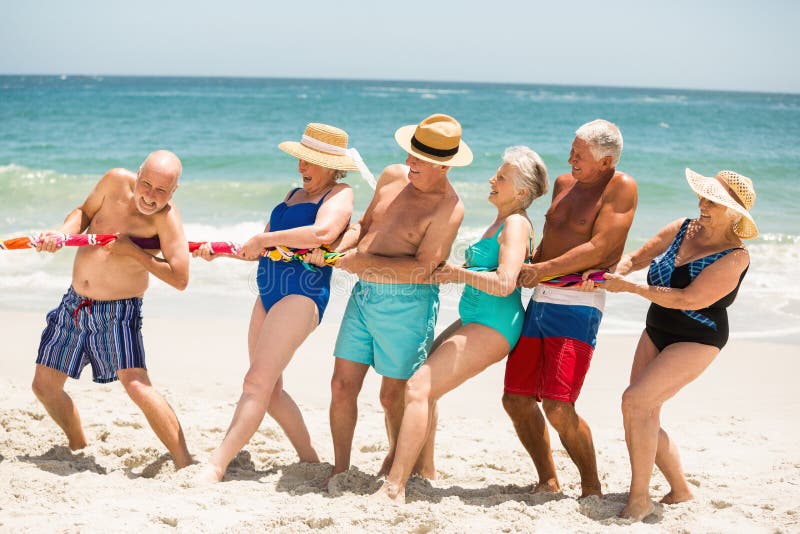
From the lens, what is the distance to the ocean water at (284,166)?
8727 mm

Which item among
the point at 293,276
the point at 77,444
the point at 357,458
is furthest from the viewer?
the point at 357,458

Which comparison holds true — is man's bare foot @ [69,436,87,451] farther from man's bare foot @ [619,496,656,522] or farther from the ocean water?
the ocean water

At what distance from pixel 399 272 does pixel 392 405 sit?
659 mm

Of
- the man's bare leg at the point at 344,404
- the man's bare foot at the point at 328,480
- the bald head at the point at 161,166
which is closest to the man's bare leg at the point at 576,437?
the man's bare leg at the point at 344,404

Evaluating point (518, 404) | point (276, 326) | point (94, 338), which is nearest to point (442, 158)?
point (276, 326)

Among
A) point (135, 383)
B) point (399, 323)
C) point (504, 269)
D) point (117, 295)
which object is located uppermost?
point (504, 269)

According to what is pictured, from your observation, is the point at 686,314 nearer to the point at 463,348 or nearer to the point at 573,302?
the point at 573,302

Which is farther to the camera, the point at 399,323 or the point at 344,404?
the point at 344,404

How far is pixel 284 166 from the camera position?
18406 millimetres

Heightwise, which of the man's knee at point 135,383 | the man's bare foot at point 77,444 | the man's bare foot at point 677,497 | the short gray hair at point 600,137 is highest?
the short gray hair at point 600,137

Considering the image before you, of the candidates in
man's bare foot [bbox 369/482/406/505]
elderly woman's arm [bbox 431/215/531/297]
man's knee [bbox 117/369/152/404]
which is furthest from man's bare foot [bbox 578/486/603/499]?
man's knee [bbox 117/369/152/404]

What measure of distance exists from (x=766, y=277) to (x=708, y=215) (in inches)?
250

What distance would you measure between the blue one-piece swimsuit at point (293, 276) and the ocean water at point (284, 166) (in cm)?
385

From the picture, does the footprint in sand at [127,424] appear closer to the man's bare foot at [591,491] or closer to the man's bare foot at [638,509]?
the man's bare foot at [591,491]
